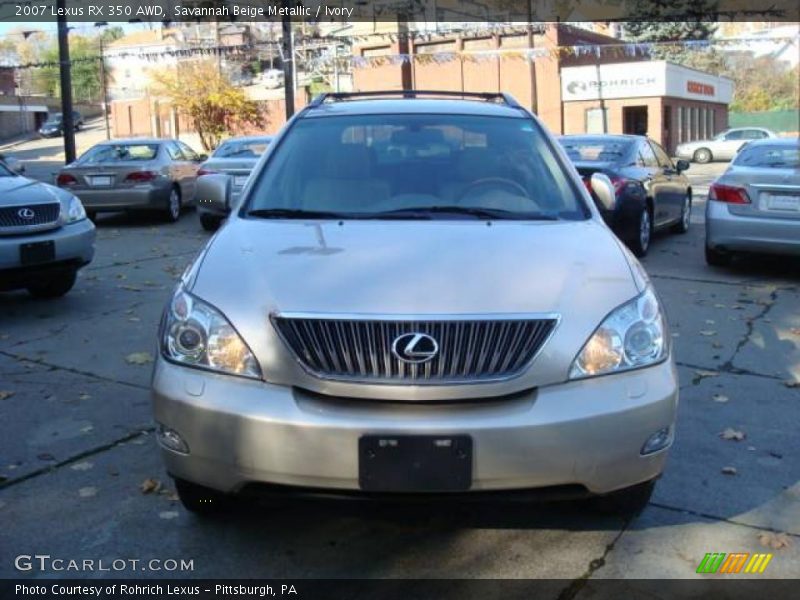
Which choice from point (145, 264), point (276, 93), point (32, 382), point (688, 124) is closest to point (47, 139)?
point (276, 93)

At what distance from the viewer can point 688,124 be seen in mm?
44594

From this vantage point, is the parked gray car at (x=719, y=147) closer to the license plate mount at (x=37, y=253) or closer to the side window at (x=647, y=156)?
the side window at (x=647, y=156)

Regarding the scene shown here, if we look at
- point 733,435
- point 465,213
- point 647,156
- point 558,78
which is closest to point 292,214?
point 465,213

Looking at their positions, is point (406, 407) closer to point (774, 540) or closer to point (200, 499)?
point (200, 499)

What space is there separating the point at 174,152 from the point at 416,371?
13157 mm

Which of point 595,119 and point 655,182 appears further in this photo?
point 595,119

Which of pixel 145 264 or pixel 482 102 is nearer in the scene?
pixel 482 102

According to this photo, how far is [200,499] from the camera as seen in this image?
3205mm

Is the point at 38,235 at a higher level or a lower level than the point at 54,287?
higher

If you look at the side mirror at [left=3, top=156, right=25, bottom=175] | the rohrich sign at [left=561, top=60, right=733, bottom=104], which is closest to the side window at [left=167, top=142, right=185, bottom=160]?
the side mirror at [left=3, top=156, right=25, bottom=175]

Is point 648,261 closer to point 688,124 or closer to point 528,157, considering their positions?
point 528,157

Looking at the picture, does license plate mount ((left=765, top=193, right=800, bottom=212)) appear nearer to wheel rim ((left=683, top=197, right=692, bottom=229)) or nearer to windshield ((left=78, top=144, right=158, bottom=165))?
wheel rim ((left=683, top=197, right=692, bottom=229))

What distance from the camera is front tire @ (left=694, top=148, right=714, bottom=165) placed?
35875 mm

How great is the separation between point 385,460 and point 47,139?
226 ft
